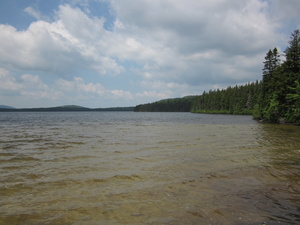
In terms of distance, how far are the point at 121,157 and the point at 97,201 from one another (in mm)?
7329

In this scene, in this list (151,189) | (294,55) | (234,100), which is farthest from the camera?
(234,100)

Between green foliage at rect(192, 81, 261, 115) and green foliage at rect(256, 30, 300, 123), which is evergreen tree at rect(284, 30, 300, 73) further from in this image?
green foliage at rect(192, 81, 261, 115)

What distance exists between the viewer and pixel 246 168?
11.8 metres

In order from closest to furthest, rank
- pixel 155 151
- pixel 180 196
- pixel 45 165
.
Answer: pixel 180 196 → pixel 45 165 → pixel 155 151

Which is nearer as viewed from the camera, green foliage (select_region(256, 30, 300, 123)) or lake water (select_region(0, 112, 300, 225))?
lake water (select_region(0, 112, 300, 225))

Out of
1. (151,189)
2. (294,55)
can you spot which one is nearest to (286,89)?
(294,55)

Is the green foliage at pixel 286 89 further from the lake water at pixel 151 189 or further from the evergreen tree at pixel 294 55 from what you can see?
the lake water at pixel 151 189

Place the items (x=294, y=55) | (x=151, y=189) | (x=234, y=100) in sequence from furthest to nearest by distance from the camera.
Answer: (x=234, y=100), (x=294, y=55), (x=151, y=189)

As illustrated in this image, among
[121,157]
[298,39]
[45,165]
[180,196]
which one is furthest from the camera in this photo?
[298,39]

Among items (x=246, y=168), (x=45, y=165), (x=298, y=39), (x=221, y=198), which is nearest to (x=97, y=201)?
(x=221, y=198)

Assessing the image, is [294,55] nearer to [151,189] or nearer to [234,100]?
[151,189]

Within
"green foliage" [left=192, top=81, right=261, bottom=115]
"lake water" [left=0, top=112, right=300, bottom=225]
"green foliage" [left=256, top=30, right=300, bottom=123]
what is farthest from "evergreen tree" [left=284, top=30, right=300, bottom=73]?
"green foliage" [left=192, top=81, right=261, bottom=115]

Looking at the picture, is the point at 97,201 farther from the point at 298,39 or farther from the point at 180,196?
the point at 298,39

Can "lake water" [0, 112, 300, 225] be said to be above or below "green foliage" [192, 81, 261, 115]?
below
